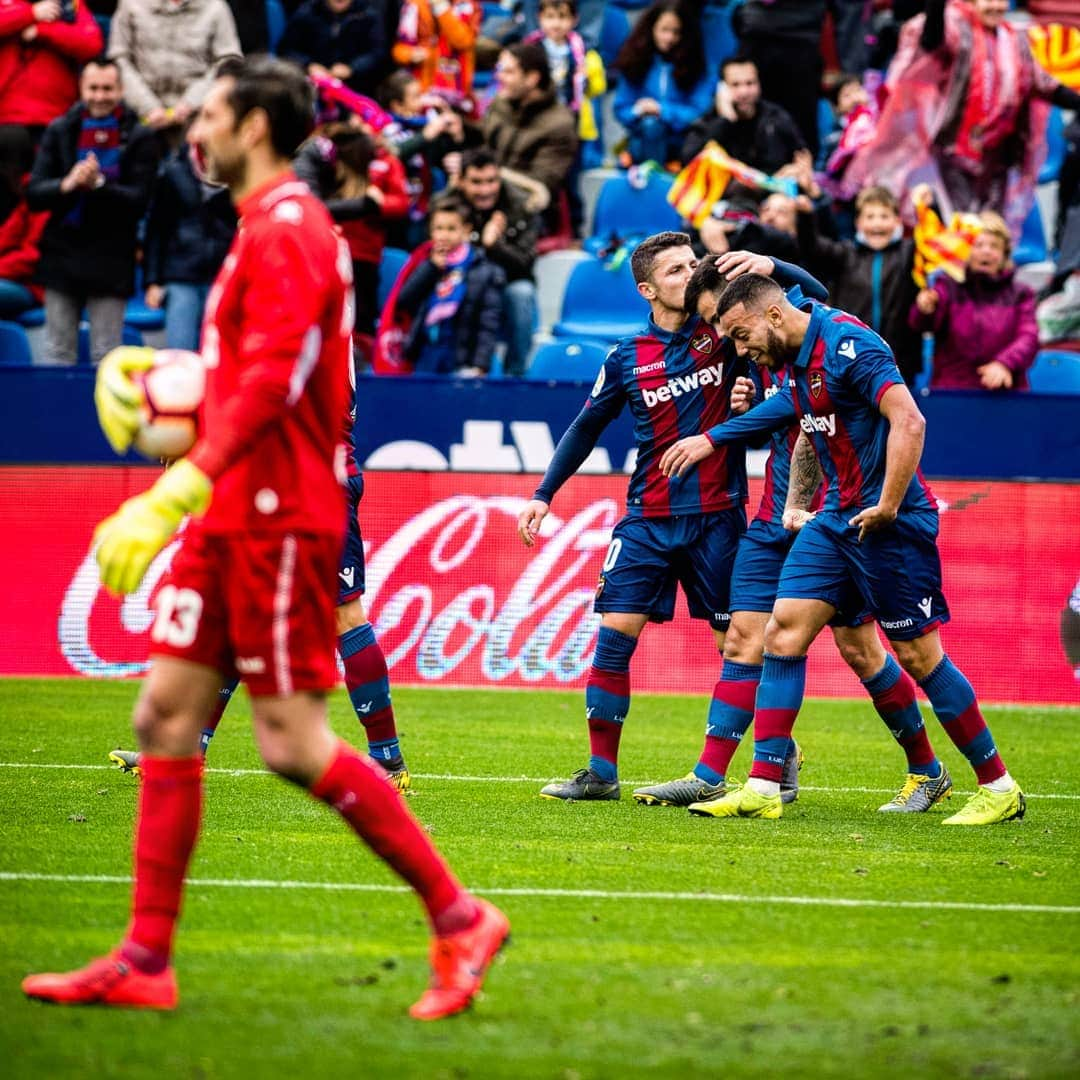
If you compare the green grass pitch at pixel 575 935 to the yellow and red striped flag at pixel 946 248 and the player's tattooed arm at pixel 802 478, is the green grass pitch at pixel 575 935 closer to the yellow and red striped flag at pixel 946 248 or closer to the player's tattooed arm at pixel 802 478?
the player's tattooed arm at pixel 802 478

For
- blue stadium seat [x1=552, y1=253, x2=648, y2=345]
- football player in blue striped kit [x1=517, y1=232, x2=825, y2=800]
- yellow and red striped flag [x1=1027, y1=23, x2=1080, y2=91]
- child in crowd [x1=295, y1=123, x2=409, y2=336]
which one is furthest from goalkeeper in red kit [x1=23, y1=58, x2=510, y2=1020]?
yellow and red striped flag [x1=1027, y1=23, x2=1080, y2=91]

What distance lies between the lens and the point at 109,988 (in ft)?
15.0

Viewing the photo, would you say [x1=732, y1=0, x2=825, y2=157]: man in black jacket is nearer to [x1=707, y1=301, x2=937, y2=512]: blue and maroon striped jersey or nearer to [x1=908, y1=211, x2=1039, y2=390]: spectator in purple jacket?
[x1=908, y1=211, x2=1039, y2=390]: spectator in purple jacket

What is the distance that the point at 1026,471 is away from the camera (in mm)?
14117

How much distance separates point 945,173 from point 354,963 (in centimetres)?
1296

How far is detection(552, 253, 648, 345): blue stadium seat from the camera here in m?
17.0

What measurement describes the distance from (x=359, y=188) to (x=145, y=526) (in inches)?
450

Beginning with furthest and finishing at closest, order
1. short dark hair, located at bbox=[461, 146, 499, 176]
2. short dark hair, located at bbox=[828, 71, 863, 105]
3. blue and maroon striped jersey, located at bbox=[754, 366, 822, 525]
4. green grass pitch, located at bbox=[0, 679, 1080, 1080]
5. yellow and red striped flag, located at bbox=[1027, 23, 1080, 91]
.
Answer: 1. short dark hair, located at bbox=[828, 71, 863, 105]
2. yellow and red striped flag, located at bbox=[1027, 23, 1080, 91]
3. short dark hair, located at bbox=[461, 146, 499, 176]
4. blue and maroon striped jersey, located at bbox=[754, 366, 822, 525]
5. green grass pitch, located at bbox=[0, 679, 1080, 1080]

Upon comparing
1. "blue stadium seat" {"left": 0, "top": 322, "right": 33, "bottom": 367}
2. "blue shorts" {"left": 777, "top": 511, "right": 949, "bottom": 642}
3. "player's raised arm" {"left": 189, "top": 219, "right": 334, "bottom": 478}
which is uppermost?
"player's raised arm" {"left": 189, "top": 219, "right": 334, "bottom": 478}

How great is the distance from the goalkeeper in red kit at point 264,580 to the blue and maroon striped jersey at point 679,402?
4.19 meters

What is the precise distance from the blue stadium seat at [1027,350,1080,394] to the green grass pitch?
7.18m

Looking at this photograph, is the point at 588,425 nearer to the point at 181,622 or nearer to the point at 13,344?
the point at 181,622

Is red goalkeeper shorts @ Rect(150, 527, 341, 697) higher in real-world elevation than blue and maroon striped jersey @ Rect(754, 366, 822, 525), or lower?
higher

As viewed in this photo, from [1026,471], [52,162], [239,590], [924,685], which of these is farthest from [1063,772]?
[52,162]
